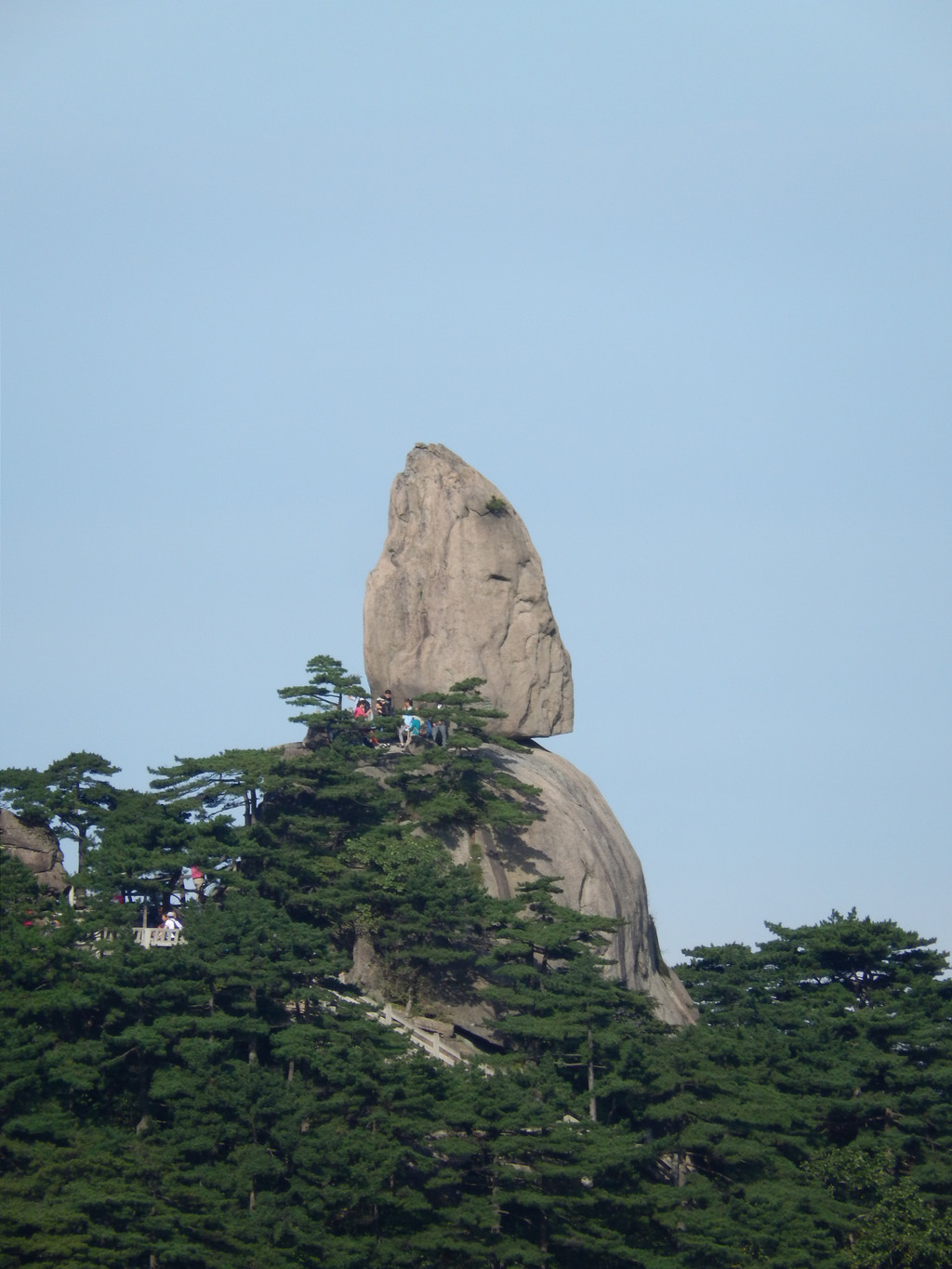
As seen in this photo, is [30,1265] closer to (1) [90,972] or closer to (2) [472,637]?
(1) [90,972]

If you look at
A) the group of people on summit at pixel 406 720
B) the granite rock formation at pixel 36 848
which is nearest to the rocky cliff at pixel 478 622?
the group of people on summit at pixel 406 720

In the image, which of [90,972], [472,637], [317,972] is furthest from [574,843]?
[90,972]

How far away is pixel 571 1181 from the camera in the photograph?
31453 millimetres

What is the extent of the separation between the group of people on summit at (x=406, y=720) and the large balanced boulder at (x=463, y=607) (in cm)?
114

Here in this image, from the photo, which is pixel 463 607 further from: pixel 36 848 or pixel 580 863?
pixel 36 848

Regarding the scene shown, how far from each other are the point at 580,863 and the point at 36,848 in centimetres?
1098

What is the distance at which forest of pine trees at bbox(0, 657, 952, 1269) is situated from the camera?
1164 inches

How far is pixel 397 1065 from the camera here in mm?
30797

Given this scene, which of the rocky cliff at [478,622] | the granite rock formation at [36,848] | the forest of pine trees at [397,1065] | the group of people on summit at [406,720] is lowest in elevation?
the forest of pine trees at [397,1065]

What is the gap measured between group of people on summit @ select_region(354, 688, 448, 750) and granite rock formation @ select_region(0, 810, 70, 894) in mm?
6895

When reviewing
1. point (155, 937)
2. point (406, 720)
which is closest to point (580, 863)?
point (406, 720)

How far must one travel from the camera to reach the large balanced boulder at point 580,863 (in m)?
39.6

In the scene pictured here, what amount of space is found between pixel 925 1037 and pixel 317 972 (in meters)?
12.2

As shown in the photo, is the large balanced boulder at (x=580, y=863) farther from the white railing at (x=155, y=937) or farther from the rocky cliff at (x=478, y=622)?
the white railing at (x=155, y=937)
